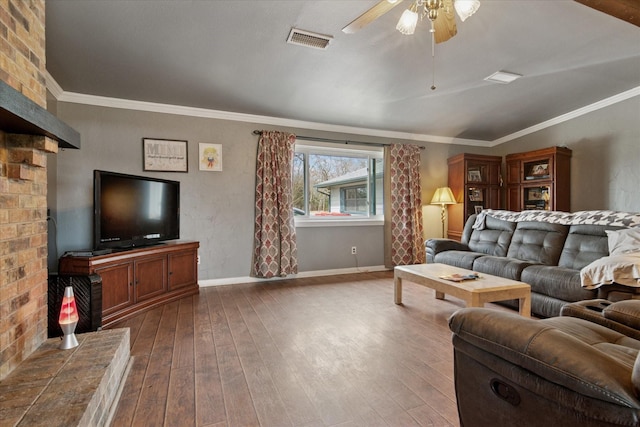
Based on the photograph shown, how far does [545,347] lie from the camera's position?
0.95 m

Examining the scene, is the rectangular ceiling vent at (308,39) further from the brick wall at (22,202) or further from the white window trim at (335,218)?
the white window trim at (335,218)

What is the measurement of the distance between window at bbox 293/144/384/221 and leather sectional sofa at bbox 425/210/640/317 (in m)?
1.42

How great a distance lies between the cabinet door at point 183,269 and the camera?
3.45m

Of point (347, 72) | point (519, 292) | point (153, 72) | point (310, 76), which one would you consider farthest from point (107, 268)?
point (519, 292)

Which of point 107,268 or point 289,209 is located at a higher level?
point 289,209

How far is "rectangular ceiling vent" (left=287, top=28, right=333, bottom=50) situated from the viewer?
2551 mm

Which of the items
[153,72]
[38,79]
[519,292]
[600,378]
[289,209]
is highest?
[153,72]

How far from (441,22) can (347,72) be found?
4.54 feet

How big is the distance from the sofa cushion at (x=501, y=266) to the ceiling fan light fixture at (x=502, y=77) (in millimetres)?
2025

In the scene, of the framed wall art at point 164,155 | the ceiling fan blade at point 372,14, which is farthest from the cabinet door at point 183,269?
the ceiling fan blade at point 372,14

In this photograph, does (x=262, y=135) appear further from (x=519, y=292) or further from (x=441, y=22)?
(x=519, y=292)

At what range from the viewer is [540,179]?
4871mm

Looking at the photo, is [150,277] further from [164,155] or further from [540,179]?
[540,179]

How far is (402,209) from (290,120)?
229 centimetres
